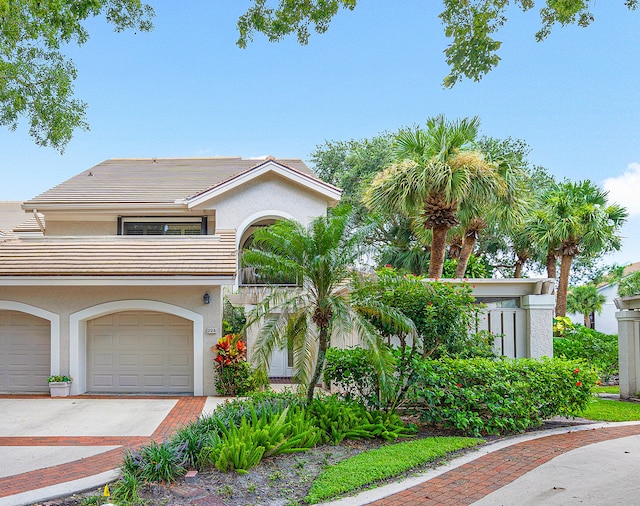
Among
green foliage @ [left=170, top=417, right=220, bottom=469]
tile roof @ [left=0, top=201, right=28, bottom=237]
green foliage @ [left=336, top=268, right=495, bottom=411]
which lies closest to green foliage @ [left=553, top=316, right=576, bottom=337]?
green foliage @ [left=336, top=268, right=495, bottom=411]

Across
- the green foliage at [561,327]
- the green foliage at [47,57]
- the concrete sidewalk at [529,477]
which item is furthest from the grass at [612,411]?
the green foliage at [47,57]

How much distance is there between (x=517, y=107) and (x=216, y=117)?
10918mm

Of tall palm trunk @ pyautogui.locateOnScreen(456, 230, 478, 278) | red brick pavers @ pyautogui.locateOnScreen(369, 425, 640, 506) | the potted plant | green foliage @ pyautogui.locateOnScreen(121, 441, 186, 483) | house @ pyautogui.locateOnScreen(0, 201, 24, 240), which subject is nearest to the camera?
red brick pavers @ pyautogui.locateOnScreen(369, 425, 640, 506)

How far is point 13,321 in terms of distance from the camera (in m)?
14.5

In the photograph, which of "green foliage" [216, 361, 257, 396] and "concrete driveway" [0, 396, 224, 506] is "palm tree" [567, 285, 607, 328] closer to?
"green foliage" [216, 361, 257, 396]

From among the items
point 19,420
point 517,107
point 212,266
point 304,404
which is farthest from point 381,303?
point 517,107

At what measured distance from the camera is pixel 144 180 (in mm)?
20484

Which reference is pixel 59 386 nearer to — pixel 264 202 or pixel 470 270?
pixel 264 202

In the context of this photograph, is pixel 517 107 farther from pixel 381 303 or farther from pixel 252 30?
pixel 252 30

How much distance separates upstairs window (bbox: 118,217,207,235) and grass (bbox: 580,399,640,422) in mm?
12935

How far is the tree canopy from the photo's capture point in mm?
6340

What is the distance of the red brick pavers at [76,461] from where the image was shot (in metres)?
6.73

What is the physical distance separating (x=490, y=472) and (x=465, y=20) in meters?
5.82

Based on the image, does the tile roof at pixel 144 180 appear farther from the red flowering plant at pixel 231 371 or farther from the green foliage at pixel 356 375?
the green foliage at pixel 356 375
